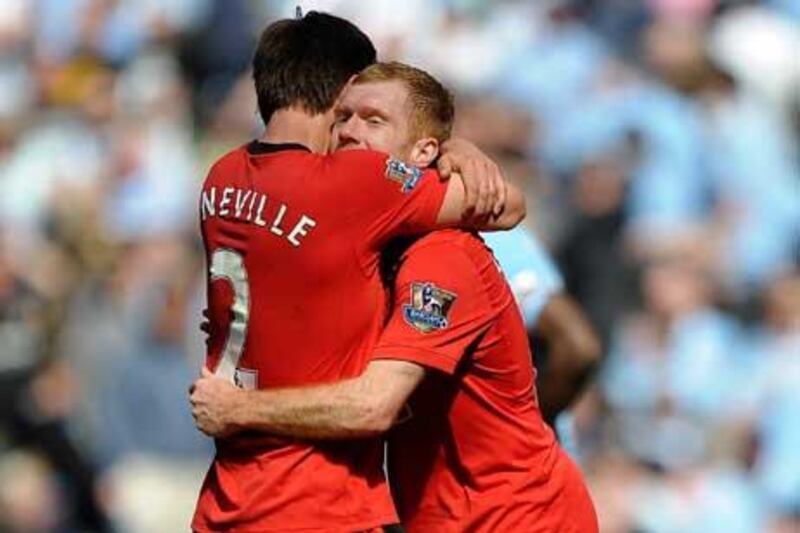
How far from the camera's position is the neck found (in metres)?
4.46

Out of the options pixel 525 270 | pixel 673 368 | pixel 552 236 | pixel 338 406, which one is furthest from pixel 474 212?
pixel 552 236

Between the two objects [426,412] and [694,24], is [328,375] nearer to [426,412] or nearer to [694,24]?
[426,412]

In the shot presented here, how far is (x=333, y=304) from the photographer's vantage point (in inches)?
171

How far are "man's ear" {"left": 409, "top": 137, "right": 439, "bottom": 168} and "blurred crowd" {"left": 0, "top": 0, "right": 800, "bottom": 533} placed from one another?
4035mm

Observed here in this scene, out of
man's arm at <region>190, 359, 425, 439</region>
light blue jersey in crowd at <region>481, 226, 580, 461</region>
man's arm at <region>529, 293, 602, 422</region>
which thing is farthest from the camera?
man's arm at <region>529, 293, 602, 422</region>

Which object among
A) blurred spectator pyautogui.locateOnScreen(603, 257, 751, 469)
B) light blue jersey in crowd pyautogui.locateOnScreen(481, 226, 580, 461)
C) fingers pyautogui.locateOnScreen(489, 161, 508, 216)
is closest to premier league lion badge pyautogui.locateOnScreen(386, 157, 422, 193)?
fingers pyautogui.locateOnScreen(489, 161, 508, 216)

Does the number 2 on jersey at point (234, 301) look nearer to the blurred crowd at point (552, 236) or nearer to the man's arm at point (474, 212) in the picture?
the man's arm at point (474, 212)

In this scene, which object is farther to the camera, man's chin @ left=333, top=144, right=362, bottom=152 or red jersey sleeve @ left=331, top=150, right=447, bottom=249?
man's chin @ left=333, top=144, right=362, bottom=152

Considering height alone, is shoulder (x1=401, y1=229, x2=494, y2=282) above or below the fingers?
below

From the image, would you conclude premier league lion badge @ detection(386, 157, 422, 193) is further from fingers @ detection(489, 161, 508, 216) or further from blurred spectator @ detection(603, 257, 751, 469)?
blurred spectator @ detection(603, 257, 751, 469)

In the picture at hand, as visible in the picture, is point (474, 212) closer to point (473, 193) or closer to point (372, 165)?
point (473, 193)

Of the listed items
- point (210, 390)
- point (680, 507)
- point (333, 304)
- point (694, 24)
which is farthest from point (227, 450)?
point (694, 24)

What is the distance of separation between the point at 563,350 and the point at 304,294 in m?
1.76

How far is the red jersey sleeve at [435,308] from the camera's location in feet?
14.2
